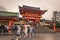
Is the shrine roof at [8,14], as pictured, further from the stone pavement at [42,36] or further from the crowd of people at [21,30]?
the stone pavement at [42,36]

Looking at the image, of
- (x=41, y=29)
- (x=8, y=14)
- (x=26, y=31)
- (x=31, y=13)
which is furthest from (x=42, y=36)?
(x=8, y=14)

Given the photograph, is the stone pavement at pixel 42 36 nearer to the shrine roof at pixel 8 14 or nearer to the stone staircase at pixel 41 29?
the stone staircase at pixel 41 29

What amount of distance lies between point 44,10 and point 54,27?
0.31 metres

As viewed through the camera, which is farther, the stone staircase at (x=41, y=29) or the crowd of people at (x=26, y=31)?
the stone staircase at (x=41, y=29)

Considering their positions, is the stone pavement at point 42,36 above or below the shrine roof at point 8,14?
below

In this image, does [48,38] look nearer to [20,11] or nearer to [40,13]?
[40,13]

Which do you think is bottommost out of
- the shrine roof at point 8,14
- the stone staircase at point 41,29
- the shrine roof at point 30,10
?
the stone staircase at point 41,29

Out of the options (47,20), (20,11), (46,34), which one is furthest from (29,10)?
(46,34)

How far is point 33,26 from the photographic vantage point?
2.33 metres

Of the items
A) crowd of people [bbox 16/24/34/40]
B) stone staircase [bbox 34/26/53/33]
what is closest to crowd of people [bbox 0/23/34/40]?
crowd of people [bbox 16/24/34/40]

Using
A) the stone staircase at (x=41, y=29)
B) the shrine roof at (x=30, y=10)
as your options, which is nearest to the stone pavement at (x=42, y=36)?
the stone staircase at (x=41, y=29)

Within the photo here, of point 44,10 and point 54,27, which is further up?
point 44,10

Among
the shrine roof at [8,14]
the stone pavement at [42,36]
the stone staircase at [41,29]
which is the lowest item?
the stone pavement at [42,36]

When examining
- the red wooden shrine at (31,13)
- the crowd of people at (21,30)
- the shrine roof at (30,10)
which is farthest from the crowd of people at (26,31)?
the shrine roof at (30,10)
